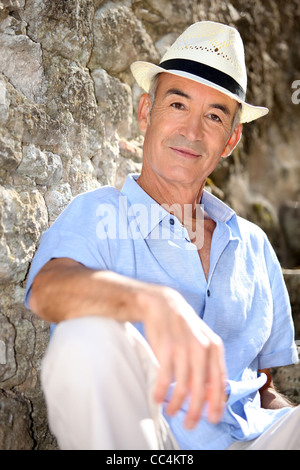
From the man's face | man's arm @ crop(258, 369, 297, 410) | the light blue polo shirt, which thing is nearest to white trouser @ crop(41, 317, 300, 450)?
the light blue polo shirt

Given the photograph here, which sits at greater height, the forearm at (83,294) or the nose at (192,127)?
the nose at (192,127)

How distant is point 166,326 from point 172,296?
0.07m

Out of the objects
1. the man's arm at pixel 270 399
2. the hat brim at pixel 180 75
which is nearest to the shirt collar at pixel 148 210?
the hat brim at pixel 180 75

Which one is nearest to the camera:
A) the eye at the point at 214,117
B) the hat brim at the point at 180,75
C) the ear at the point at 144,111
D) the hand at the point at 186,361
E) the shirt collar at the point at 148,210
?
the hand at the point at 186,361

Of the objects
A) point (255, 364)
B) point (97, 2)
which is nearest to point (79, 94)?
point (97, 2)

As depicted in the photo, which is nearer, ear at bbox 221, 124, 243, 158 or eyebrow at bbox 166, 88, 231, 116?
eyebrow at bbox 166, 88, 231, 116

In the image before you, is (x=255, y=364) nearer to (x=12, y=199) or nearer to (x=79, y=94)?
(x=12, y=199)

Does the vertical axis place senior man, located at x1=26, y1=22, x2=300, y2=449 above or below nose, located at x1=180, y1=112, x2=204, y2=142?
below

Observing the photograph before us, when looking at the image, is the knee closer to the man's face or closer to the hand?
the hand

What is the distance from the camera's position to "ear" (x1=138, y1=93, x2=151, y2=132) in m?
2.11

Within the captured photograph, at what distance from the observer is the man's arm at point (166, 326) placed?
3.65 ft

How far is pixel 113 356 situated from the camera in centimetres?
117

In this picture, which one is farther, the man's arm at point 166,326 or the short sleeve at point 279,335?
the short sleeve at point 279,335

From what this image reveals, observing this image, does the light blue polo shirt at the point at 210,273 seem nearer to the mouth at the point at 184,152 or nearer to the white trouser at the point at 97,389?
the mouth at the point at 184,152
